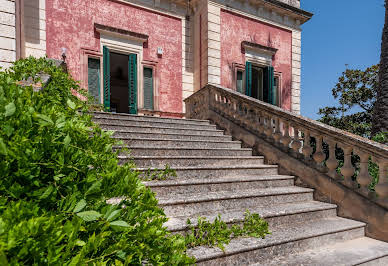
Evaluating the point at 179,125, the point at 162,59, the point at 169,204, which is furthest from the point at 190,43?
the point at 169,204

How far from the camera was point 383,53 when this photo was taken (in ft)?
17.8

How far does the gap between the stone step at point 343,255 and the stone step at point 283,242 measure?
0.05 m

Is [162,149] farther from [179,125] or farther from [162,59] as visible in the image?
[162,59]

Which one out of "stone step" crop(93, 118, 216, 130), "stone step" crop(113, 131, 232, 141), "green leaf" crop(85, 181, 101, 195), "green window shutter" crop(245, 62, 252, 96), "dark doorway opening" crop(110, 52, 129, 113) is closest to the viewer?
"green leaf" crop(85, 181, 101, 195)

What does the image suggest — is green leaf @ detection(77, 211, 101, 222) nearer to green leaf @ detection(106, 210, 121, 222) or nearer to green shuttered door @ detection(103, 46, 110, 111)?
green leaf @ detection(106, 210, 121, 222)

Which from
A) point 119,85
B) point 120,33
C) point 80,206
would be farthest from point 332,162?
point 119,85

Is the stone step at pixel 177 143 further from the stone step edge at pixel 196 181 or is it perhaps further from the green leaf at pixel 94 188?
the green leaf at pixel 94 188

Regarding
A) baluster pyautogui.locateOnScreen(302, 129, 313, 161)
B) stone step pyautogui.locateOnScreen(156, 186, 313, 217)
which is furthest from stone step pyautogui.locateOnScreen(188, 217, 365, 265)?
baluster pyautogui.locateOnScreen(302, 129, 313, 161)

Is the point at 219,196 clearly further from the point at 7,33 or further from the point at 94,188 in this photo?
the point at 7,33

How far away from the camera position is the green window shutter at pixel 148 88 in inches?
328

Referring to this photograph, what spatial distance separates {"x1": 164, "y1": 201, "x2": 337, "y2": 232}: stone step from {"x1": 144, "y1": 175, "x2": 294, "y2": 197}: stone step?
0.43m

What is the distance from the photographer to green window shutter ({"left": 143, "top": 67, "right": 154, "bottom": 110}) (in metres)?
8.34

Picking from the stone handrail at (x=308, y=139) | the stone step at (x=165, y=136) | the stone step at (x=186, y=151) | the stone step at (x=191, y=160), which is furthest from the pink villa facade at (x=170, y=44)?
the stone step at (x=191, y=160)

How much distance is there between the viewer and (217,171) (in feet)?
12.0
